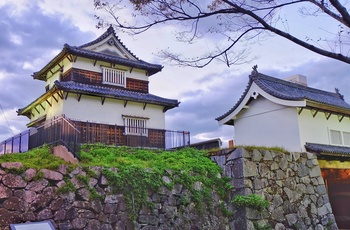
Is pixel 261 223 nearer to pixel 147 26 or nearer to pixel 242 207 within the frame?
pixel 242 207

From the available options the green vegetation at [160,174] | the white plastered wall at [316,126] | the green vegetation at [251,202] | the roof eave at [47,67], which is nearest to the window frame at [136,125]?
the roof eave at [47,67]

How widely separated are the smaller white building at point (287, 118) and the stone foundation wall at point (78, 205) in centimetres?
673

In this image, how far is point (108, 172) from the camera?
28.2 feet

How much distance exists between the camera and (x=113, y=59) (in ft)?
64.0

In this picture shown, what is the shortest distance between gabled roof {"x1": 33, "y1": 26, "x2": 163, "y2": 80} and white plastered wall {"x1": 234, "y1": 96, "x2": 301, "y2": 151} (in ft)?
23.6

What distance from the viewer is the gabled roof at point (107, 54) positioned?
18714mm

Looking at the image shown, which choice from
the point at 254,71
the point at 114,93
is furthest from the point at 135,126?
the point at 254,71

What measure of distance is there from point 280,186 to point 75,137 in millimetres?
6827

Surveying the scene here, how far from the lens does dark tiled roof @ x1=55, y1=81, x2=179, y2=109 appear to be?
1688 cm

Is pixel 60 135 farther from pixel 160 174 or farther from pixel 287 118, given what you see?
pixel 287 118

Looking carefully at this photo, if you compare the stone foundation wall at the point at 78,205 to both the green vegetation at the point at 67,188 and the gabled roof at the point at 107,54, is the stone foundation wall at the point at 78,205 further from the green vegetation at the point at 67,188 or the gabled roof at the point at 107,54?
the gabled roof at the point at 107,54

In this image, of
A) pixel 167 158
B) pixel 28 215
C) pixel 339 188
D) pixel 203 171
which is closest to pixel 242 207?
pixel 203 171

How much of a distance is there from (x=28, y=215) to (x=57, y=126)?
11.8 ft

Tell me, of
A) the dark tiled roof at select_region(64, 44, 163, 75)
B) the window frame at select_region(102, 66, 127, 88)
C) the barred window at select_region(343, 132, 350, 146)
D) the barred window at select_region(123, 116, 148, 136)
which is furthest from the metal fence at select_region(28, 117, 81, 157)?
the barred window at select_region(343, 132, 350, 146)
